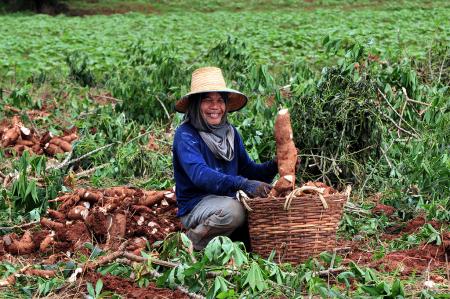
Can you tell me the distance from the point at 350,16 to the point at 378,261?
660 inches

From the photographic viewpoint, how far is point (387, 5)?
1027 inches

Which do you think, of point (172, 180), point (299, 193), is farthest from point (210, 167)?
point (172, 180)

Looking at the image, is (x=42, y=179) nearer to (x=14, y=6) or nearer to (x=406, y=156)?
(x=406, y=156)

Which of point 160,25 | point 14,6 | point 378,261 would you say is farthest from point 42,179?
point 14,6

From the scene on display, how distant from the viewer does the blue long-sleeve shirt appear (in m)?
4.88

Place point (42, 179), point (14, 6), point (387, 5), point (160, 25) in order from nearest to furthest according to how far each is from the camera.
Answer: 1. point (42, 179)
2. point (160, 25)
3. point (387, 5)
4. point (14, 6)

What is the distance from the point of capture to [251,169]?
212 inches

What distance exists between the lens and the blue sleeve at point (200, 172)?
4.87 m

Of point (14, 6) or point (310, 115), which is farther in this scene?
point (14, 6)

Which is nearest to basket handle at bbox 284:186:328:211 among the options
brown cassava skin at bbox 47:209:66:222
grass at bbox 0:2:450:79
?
brown cassava skin at bbox 47:209:66:222

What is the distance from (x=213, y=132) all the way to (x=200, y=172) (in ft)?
1.12

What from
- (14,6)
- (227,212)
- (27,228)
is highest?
(227,212)

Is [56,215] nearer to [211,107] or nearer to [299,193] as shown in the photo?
[211,107]

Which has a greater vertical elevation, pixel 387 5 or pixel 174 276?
pixel 174 276
